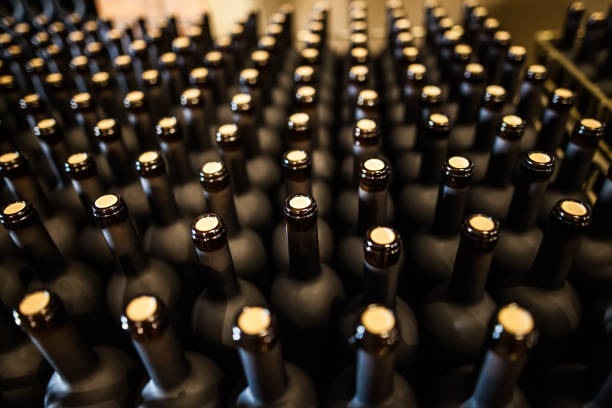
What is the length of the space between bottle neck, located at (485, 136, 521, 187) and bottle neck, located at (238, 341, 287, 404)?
46 cm

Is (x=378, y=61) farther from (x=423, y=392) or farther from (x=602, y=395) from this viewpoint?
(x=602, y=395)

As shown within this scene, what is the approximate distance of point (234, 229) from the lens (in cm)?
67

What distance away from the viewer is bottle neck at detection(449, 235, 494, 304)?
1.57 feet

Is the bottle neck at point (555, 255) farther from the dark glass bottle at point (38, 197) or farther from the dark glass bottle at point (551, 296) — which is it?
the dark glass bottle at point (38, 197)

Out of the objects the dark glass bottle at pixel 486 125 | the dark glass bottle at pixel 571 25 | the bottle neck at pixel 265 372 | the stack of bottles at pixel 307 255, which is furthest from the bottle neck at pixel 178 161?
the dark glass bottle at pixel 571 25

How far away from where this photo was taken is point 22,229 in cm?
55

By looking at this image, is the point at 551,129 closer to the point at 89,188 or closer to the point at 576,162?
the point at 576,162

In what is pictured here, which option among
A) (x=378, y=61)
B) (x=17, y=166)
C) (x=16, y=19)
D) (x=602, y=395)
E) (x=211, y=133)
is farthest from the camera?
(x=16, y=19)

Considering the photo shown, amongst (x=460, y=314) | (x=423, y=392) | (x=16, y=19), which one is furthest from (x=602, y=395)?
(x=16, y=19)

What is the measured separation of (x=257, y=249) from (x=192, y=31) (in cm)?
81

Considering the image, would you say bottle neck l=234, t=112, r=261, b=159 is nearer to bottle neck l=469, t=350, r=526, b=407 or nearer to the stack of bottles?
the stack of bottles

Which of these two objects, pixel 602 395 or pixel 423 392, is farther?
pixel 423 392

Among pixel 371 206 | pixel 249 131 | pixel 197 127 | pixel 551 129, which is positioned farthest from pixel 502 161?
pixel 197 127

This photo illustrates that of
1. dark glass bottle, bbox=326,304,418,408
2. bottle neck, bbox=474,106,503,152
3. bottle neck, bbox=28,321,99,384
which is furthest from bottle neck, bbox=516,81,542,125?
bottle neck, bbox=28,321,99,384
